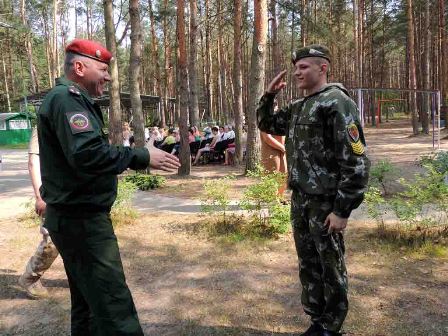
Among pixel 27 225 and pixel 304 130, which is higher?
pixel 304 130

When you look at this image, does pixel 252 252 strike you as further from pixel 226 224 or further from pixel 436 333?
pixel 436 333

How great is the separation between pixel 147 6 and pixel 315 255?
25946 millimetres

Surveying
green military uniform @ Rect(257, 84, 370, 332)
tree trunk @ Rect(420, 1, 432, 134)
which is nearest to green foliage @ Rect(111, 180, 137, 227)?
green military uniform @ Rect(257, 84, 370, 332)

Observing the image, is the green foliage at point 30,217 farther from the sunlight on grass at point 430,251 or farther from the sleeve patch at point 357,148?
the sleeve patch at point 357,148

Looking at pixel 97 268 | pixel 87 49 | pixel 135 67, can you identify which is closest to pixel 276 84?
pixel 87 49

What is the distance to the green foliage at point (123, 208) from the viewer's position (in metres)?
6.01

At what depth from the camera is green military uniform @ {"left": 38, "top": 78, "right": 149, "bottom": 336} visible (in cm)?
203

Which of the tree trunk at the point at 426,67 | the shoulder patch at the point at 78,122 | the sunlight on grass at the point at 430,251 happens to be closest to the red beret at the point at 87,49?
the shoulder patch at the point at 78,122

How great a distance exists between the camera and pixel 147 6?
2602cm

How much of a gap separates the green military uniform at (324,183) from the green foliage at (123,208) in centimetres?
368

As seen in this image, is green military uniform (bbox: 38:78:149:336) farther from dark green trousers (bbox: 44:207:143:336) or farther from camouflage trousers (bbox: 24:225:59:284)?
camouflage trousers (bbox: 24:225:59:284)

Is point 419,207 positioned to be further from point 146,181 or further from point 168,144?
point 168,144

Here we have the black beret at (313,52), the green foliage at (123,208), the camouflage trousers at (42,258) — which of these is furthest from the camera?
the green foliage at (123,208)

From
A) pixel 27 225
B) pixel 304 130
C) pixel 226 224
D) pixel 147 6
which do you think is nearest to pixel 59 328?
pixel 304 130
